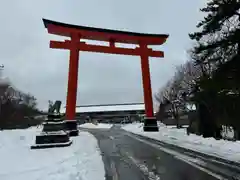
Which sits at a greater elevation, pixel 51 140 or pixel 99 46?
pixel 99 46

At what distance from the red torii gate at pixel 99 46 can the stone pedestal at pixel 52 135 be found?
35.4 ft

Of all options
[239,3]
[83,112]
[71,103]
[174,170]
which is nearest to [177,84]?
[71,103]

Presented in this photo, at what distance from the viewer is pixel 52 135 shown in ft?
62.0

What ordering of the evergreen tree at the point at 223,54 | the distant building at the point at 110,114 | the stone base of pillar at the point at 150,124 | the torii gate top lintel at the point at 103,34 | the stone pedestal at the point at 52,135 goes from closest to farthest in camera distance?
the evergreen tree at the point at 223,54 → the stone pedestal at the point at 52,135 → the torii gate top lintel at the point at 103,34 → the stone base of pillar at the point at 150,124 → the distant building at the point at 110,114

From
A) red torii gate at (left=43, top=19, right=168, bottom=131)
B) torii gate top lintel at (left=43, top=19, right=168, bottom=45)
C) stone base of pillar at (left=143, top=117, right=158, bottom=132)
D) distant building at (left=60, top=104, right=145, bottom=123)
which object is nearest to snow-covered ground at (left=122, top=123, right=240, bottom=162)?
red torii gate at (left=43, top=19, right=168, bottom=131)

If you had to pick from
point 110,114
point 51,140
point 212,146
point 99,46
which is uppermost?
point 110,114

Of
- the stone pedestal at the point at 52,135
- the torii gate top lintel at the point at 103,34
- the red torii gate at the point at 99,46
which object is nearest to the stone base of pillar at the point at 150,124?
the red torii gate at the point at 99,46

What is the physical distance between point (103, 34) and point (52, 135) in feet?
52.3

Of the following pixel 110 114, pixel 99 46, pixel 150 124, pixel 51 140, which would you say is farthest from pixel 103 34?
pixel 110 114

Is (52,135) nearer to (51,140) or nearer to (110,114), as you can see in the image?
(51,140)

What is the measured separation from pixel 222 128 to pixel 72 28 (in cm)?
1658

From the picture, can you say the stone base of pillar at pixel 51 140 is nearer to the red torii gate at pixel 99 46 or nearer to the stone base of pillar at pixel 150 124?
the red torii gate at pixel 99 46

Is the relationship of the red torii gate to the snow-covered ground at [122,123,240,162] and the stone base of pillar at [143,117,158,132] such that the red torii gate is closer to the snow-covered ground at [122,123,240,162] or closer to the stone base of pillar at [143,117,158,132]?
the stone base of pillar at [143,117,158,132]

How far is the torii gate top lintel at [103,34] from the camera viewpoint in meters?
30.7
